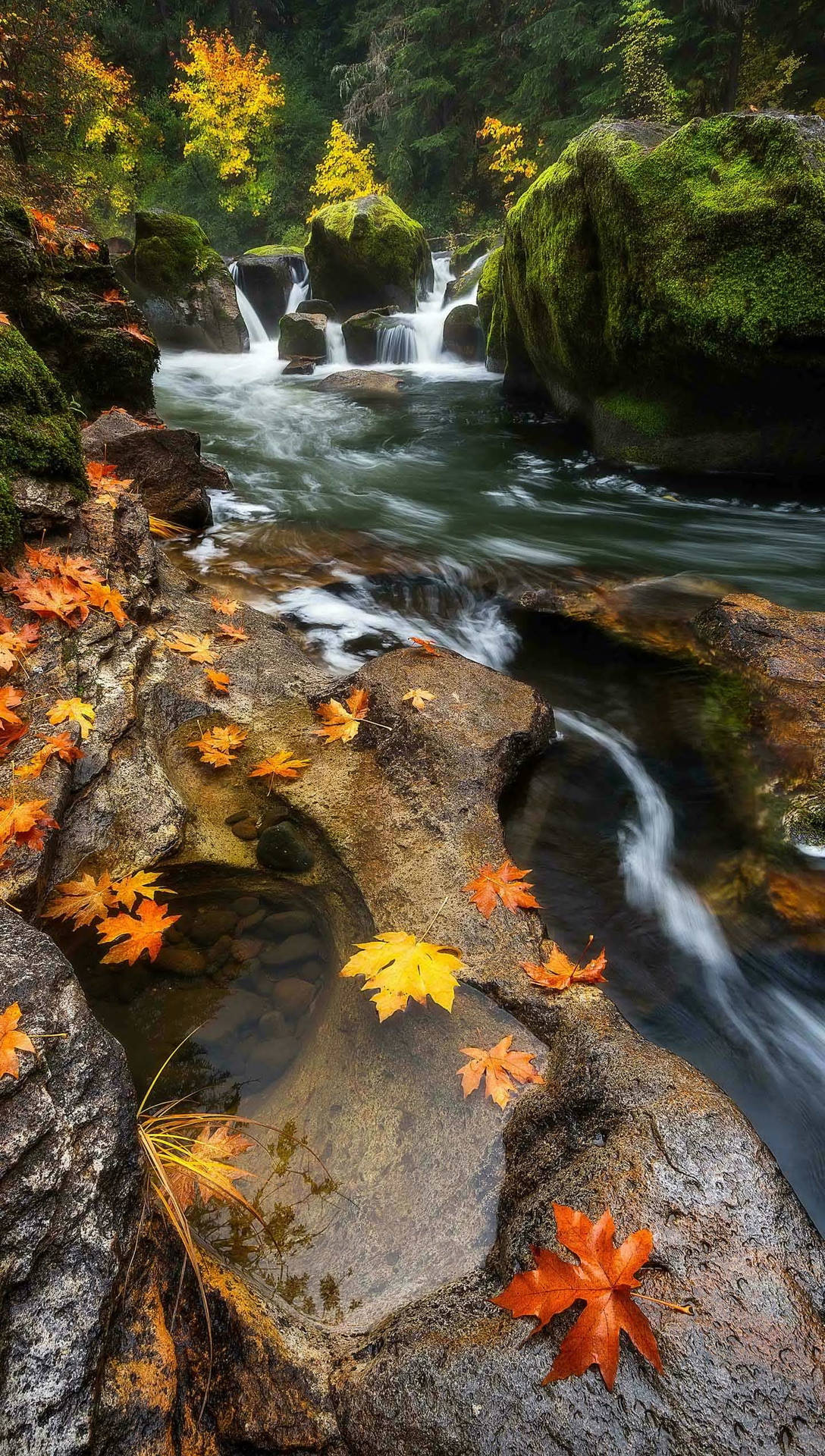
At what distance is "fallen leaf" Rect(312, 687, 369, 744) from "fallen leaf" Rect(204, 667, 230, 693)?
19.0 inches

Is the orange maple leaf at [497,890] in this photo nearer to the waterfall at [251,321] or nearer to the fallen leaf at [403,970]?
the fallen leaf at [403,970]

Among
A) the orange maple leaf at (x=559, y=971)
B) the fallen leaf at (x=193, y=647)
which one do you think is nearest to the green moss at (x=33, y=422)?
the fallen leaf at (x=193, y=647)

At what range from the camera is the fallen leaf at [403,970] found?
1970mm

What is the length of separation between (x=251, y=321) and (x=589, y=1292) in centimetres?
2173

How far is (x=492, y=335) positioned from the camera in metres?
12.1

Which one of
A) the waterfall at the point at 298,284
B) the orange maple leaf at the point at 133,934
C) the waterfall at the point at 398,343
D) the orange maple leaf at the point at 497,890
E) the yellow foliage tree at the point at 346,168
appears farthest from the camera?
the yellow foliage tree at the point at 346,168

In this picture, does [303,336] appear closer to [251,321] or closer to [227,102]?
[251,321]

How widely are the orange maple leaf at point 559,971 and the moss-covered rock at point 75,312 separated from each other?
19.0 feet

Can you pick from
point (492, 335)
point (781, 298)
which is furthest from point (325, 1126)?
point (492, 335)

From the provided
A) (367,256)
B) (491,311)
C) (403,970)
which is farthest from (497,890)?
(367,256)

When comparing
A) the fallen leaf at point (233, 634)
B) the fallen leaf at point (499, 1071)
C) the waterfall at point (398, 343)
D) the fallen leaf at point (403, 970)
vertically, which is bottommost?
the fallen leaf at point (499, 1071)

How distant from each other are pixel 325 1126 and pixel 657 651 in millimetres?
3265

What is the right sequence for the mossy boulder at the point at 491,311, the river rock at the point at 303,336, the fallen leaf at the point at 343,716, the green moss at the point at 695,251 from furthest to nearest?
the river rock at the point at 303,336 → the mossy boulder at the point at 491,311 → the green moss at the point at 695,251 → the fallen leaf at the point at 343,716

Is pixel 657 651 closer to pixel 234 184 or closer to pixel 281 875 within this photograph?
pixel 281 875
